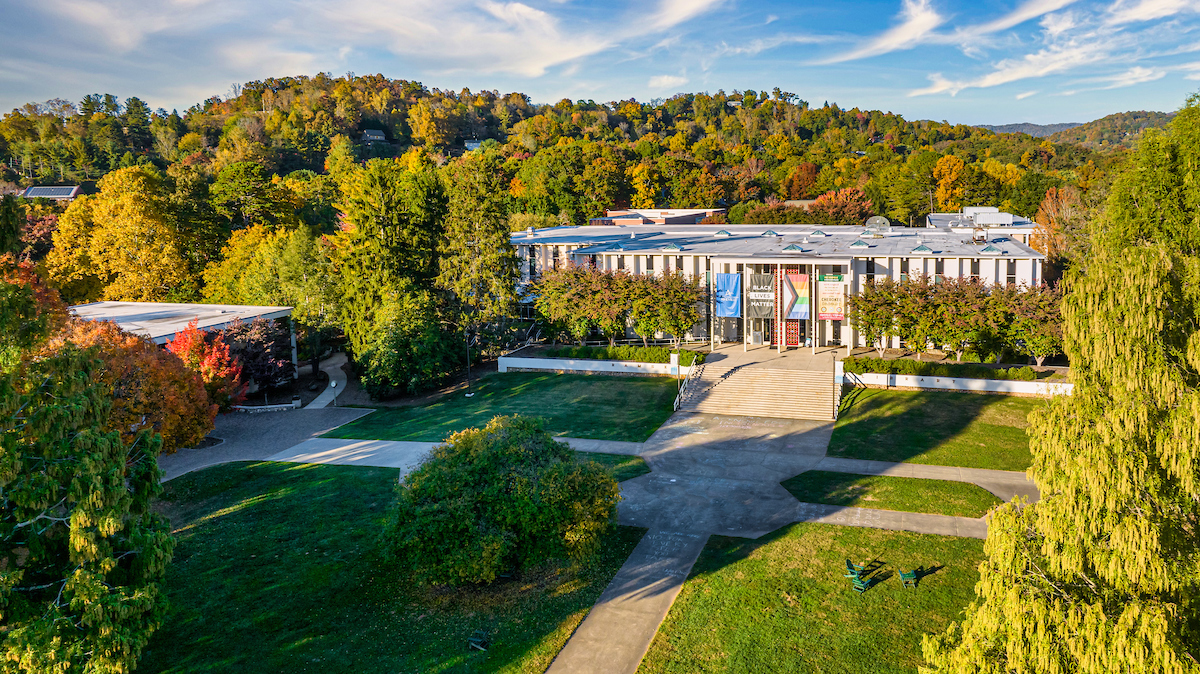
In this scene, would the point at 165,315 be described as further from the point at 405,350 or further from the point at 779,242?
the point at 779,242

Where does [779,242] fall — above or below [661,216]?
below

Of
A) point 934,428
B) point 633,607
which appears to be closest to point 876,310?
point 934,428

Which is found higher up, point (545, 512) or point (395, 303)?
point (395, 303)

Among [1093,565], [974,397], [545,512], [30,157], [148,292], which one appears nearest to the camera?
[1093,565]

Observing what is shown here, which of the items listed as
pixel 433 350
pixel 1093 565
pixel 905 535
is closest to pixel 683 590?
pixel 905 535

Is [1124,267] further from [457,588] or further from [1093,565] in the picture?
Answer: [457,588]
